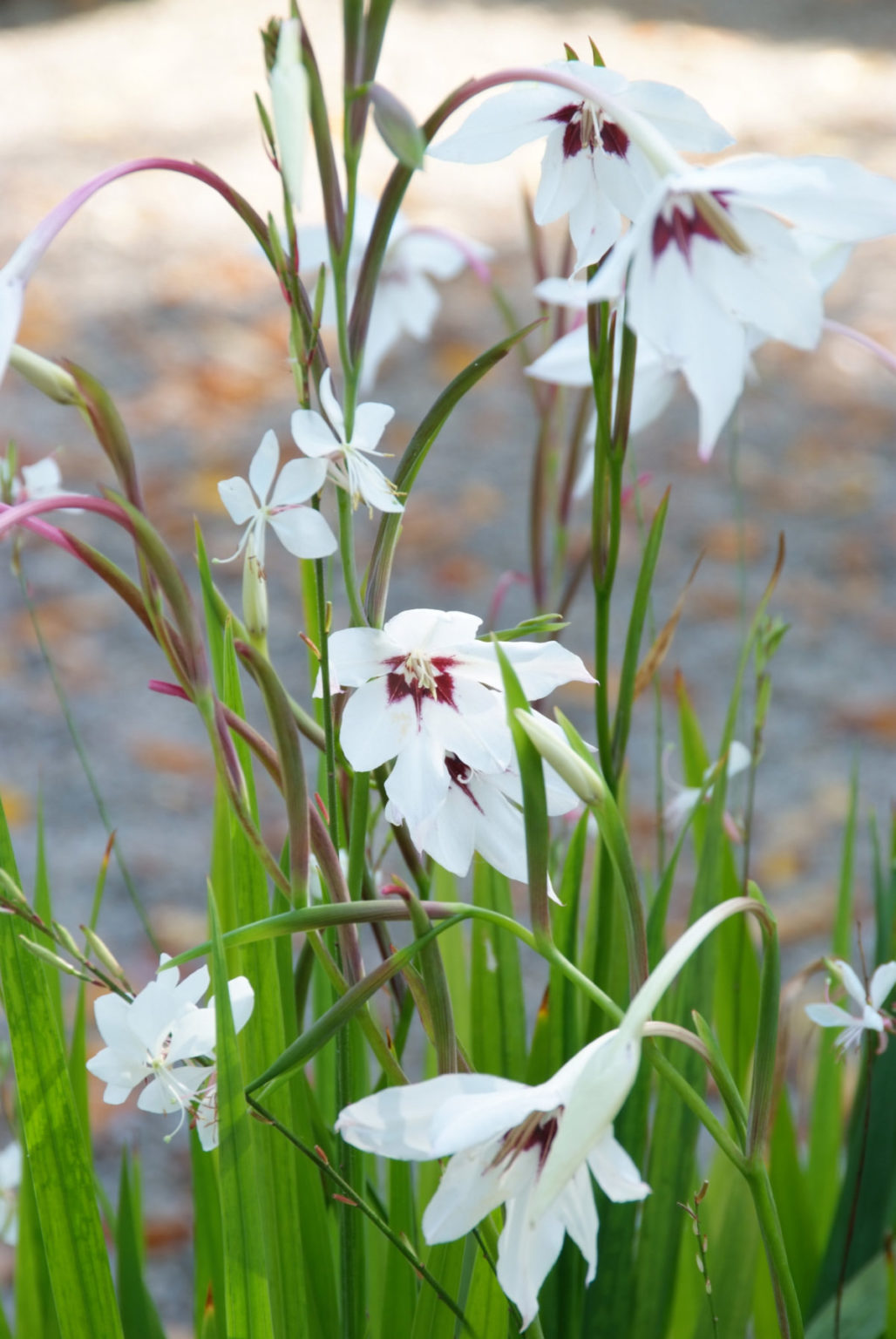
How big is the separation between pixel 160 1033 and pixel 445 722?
12cm

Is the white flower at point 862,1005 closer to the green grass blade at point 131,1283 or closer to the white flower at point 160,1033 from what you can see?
the white flower at point 160,1033

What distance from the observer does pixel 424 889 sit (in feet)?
1.51

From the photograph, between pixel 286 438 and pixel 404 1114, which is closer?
pixel 404 1114

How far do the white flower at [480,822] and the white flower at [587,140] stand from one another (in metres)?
0.17

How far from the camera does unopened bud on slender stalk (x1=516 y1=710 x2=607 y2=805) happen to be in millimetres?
306

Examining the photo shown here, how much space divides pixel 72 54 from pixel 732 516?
8.85 feet

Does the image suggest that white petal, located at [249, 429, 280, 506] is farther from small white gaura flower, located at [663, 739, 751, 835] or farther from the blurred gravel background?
the blurred gravel background

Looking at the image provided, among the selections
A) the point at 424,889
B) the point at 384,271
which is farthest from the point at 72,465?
the point at 424,889

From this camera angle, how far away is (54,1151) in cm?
44

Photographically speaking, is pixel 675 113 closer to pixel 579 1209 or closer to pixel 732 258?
pixel 732 258

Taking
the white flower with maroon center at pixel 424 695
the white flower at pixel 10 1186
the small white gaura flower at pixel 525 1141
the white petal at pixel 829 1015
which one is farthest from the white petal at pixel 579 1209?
the white flower at pixel 10 1186

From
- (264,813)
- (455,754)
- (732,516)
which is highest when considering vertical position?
(455,754)

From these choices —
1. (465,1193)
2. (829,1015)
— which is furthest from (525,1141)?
(829,1015)

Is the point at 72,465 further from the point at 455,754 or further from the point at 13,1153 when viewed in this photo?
the point at 455,754
